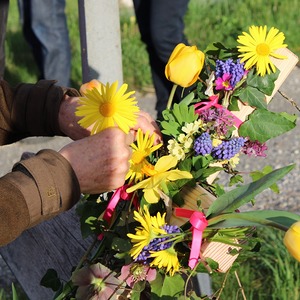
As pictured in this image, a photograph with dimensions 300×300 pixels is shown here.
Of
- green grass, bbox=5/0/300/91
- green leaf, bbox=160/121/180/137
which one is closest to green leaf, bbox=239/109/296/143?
green leaf, bbox=160/121/180/137

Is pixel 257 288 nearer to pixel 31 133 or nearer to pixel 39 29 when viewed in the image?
pixel 31 133

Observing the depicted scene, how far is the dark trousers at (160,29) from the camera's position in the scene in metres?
3.94

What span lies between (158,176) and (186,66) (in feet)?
0.79

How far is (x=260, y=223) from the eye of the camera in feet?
4.36

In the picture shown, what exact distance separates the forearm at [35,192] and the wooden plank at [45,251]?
491 millimetres

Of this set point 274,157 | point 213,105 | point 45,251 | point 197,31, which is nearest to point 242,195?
point 213,105

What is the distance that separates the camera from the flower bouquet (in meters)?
1.46

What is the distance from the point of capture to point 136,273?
1.52 meters

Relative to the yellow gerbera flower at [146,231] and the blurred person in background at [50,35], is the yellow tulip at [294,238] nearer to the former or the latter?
the yellow gerbera flower at [146,231]

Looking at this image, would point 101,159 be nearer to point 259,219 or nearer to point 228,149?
point 228,149

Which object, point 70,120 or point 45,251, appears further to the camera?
point 45,251

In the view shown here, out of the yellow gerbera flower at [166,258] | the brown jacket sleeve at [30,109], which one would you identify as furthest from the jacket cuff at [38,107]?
the yellow gerbera flower at [166,258]

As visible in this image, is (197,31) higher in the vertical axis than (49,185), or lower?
lower

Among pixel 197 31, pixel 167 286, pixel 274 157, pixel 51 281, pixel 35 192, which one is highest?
pixel 35 192
